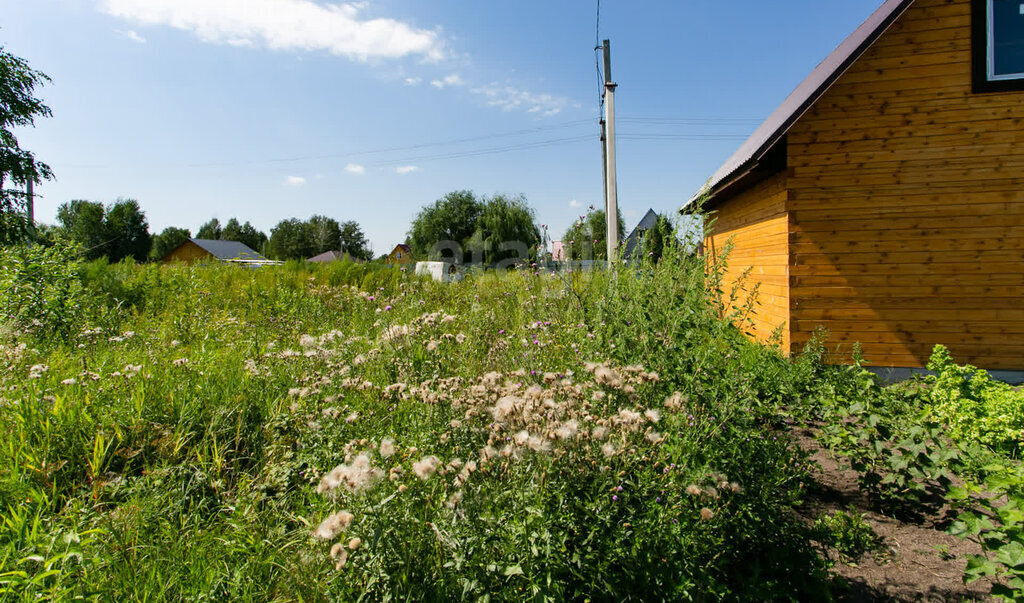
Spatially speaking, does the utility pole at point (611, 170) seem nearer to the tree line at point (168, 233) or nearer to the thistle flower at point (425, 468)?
the thistle flower at point (425, 468)

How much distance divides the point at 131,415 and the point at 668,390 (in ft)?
11.2

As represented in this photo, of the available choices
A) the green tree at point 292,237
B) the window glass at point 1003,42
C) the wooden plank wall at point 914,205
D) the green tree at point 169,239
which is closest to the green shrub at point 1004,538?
the wooden plank wall at point 914,205

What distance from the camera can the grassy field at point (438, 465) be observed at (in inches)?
65.7

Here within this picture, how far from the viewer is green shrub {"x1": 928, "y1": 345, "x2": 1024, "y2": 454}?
12.8 feet

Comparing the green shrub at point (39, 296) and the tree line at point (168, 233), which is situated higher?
the tree line at point (168, 233)

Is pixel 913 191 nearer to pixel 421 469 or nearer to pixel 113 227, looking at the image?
pixel 421 469

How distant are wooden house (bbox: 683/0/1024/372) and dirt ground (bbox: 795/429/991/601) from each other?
301 centimetres

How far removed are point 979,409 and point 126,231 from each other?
263 ft

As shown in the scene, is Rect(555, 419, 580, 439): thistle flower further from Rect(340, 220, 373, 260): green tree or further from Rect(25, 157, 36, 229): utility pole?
Rect(340, 220, 373, 260): green tree

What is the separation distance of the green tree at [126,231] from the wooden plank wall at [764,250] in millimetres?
68704

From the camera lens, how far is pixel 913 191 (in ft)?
20.1

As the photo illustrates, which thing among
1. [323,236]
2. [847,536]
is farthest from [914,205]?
[323,236]

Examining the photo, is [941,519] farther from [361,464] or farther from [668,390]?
[361,464]

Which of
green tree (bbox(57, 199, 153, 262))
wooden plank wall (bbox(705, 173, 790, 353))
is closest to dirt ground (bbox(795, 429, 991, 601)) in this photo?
wooden plank wall (bbox(705, 173, 790, 353))
